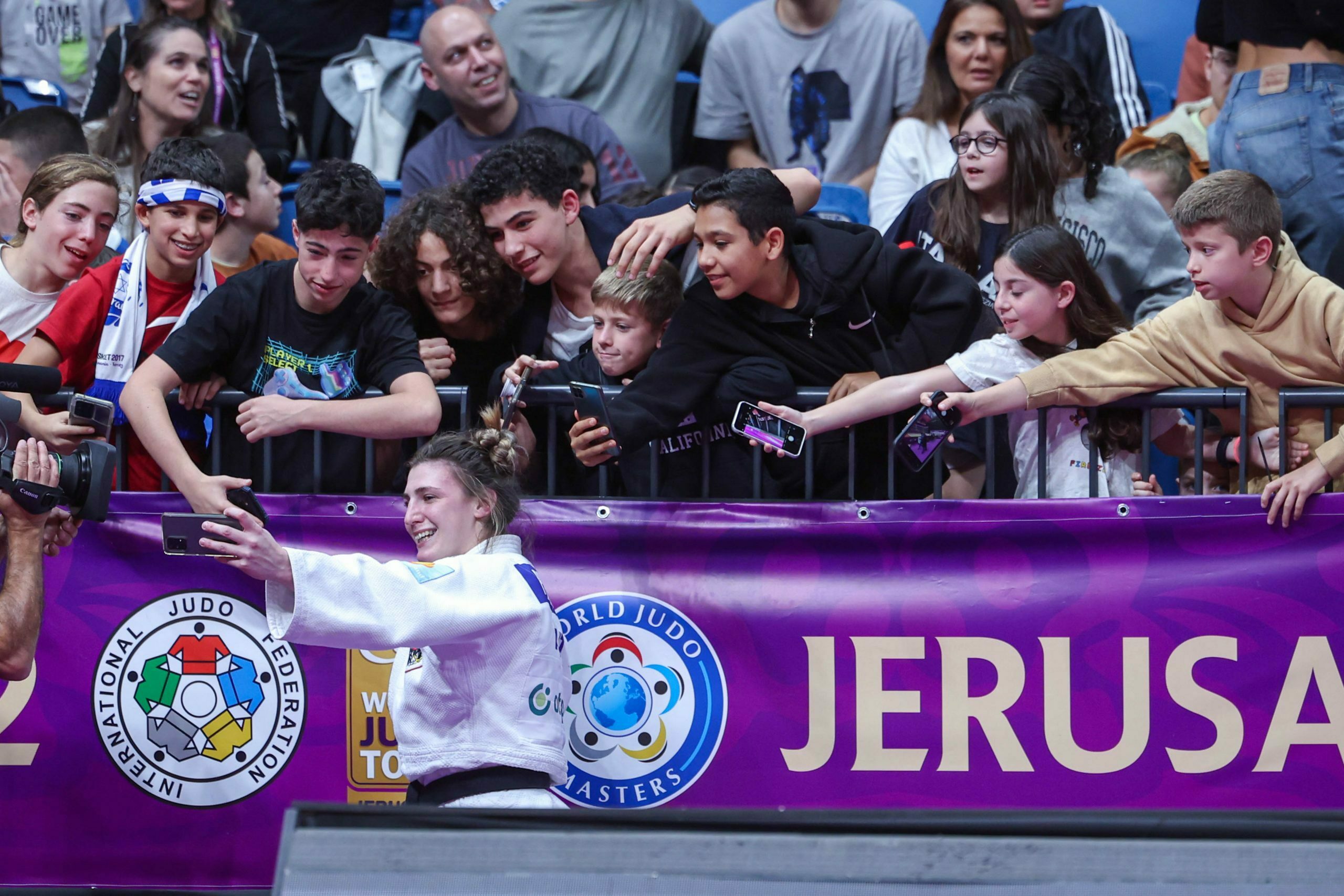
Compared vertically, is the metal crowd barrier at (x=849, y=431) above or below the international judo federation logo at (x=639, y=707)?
above

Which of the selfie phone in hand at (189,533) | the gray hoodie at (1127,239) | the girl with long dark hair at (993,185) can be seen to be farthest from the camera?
the gray hoodie at (1127,239)

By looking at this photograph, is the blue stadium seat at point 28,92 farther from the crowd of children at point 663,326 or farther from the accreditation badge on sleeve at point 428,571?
the accreditation badge on sleeve at point 428,571

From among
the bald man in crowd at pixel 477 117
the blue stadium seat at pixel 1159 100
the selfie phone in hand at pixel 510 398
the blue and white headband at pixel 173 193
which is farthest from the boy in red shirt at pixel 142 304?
the blue stadium seat at pixel 1159 100

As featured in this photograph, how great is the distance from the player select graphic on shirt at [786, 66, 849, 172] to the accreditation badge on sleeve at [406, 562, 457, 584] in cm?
384

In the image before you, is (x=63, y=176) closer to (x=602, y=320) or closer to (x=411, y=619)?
(x=602, y=320)

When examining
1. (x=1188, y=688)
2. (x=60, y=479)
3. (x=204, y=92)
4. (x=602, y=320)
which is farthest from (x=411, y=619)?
(x=204, y=92)

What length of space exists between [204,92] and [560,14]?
5.62 feet

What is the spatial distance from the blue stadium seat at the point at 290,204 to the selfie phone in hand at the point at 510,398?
223 cm

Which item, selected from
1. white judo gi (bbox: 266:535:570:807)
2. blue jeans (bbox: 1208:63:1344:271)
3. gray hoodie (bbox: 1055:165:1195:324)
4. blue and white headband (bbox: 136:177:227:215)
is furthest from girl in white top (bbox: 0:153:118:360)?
blue jeans (bbox: 1208:63:1344:271)

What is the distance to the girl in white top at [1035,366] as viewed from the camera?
4219 mm

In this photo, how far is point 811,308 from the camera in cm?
443

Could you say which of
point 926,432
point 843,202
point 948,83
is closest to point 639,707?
point 926,432

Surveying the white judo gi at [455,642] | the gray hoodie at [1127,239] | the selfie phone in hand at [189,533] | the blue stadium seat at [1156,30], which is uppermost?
the blue stadium seat at [1156,30]

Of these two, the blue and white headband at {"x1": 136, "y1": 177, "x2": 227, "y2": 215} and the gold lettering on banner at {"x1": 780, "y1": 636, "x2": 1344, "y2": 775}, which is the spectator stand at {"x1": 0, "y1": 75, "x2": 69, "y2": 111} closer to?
the blue and white headband at {"x1": 136, "y1": 177, "x2": 227, "y2": 215}
